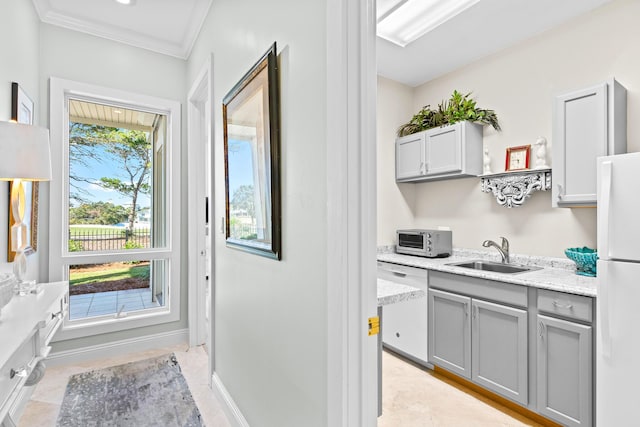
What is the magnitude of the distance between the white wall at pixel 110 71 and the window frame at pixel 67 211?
0.17ft

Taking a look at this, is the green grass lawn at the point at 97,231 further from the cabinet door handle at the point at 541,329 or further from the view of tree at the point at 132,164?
the cabinet door handle at the point at 541,329

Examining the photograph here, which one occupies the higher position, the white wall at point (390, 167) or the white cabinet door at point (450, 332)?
the white wall at point (390, 167)

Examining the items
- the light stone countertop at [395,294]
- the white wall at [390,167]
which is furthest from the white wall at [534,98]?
the light stone countertop at [395,294]

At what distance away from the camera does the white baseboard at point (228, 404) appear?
181 cm

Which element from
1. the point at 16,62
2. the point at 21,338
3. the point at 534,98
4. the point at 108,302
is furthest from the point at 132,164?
the point at 534,98

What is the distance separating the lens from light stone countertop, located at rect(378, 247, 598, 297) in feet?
6.34

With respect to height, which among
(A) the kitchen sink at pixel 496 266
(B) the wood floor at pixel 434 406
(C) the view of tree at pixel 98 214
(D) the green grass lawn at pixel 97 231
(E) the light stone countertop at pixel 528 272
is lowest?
(B) the wood floor at pixel 434 406

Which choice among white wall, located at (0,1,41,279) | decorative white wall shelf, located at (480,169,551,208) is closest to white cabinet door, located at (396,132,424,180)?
decorative white wall shelf, located at (480,169,551,208)

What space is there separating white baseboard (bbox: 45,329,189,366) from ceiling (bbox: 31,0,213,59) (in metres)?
2.59

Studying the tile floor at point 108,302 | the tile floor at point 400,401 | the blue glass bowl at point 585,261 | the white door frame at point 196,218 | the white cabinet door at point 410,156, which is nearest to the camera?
the tile floor at point 400,401

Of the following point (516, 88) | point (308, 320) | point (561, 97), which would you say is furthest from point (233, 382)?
point (516, 88)

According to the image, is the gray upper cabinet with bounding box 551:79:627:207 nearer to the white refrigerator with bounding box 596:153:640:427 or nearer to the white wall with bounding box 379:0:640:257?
the white wall with bounding box 379:0:640:257

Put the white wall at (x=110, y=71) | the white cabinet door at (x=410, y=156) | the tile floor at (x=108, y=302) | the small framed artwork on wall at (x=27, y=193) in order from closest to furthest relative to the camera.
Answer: the small framed artwork on wall at (x=27, y=193), the white wall at (x=110, y=71), the tile floor at (x=108, y=302), the white cabinet door at (x=410, y=156)

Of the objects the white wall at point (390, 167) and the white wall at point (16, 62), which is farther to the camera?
the white wall at point (390, 167)
